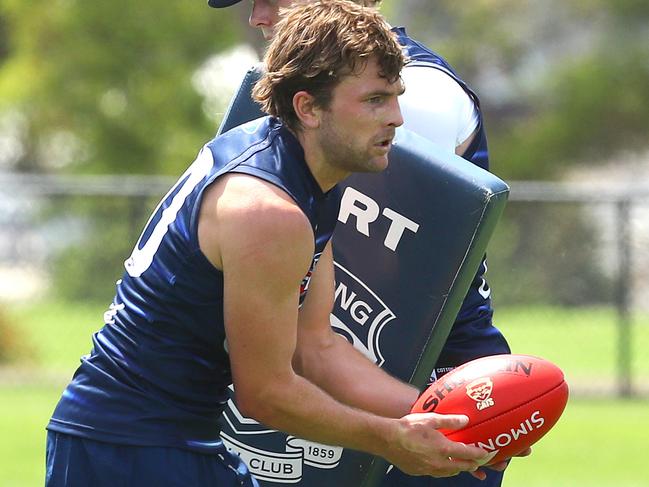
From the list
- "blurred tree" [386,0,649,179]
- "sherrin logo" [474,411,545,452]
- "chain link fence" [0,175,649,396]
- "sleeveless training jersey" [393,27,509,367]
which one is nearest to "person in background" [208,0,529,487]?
"sleeveless training jersey" [393,27,509,367]

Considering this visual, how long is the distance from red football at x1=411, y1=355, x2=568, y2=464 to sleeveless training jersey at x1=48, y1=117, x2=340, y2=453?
0.56 meters

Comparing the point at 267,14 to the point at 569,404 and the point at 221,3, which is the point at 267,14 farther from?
the point at 569,404

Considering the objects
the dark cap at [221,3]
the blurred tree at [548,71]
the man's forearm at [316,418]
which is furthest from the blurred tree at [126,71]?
the man's forearm at [316,418]

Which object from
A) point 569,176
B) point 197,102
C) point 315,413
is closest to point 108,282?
point 197,102

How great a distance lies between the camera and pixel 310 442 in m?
4.66

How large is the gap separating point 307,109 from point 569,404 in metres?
8.83

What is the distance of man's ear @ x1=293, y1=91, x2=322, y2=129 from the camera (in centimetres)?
379

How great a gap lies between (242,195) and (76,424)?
81 cm

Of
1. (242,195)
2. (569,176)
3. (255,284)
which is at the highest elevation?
(242,195)

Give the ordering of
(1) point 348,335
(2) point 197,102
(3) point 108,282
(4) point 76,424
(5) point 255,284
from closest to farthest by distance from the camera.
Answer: (5) point 255,284 → (4) point 76,424 → (1) point 348,335 → (3) point 108,282 → (2) point 197,102

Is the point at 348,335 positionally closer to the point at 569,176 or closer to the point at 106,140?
the point at 106,140

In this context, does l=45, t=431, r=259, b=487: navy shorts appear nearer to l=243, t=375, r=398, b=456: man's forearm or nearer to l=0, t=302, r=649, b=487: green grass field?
l=243, t=375, r=398, b=456: man's forearm

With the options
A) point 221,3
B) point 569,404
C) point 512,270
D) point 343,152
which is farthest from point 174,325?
point 512,270

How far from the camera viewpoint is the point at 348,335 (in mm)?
4691
